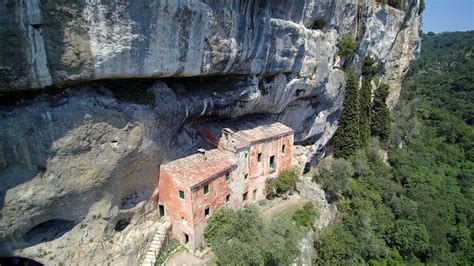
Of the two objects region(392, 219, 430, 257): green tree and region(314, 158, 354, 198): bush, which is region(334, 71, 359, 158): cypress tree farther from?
region(392, 219, 430, 257): green tree

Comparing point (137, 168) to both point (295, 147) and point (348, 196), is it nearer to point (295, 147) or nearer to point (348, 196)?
point (295, 147)

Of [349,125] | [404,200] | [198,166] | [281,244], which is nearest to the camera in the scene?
[281,244]

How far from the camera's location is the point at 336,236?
22.6m

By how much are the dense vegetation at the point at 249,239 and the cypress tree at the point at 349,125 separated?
1534 cm

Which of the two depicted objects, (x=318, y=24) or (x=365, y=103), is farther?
(x=365, y=103)

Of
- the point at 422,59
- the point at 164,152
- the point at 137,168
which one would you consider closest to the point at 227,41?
the point at 164,152

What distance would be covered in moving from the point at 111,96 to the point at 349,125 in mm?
24715

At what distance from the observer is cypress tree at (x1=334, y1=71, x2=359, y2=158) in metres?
30.9

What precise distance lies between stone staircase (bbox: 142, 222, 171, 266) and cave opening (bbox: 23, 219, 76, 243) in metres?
4.33

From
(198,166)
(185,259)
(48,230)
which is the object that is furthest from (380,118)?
(48,230)

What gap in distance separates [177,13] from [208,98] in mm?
6060

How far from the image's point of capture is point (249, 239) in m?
16.1

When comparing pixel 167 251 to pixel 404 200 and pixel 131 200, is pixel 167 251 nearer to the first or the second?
pixel 131 200

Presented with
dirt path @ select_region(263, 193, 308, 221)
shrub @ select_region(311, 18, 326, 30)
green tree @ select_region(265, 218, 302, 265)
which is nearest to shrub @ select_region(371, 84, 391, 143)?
shrub @ select_region(311, 18, 326, 30)
